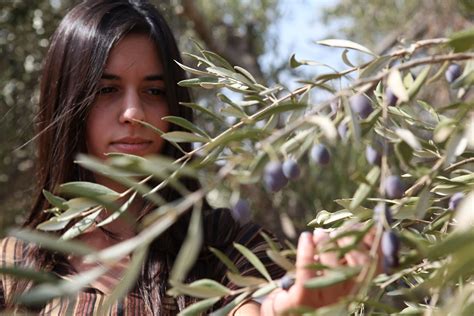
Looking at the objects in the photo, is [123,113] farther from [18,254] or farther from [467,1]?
[467,1]

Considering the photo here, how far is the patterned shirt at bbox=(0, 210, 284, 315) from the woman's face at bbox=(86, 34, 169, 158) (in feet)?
0.84

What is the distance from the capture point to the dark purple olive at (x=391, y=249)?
59 cm

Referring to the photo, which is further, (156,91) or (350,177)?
(156,91)

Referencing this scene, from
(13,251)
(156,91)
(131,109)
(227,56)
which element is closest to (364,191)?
(131,109)

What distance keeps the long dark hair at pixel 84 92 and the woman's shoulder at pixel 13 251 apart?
30mm

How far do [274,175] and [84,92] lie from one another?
1.06m

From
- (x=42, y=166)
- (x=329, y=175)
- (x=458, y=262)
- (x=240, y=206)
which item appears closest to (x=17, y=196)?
(x=329, y=175)

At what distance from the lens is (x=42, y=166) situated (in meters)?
1.78

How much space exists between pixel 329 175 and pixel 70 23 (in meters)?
2.06

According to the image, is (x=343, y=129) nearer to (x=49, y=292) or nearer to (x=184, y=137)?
(x=184, y=137)

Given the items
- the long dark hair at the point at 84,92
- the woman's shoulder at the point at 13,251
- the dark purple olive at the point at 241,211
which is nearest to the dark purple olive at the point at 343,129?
the dark purple olive at the point at 241,211

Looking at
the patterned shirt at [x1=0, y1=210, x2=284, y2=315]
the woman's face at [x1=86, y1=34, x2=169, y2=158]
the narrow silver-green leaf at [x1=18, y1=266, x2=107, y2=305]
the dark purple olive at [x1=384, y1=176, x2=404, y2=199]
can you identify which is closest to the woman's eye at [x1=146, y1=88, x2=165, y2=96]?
the woman's face at [x1=86, y1=34, x2=169, y2=158]

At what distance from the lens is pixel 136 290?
159cm

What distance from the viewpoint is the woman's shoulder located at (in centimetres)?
164
